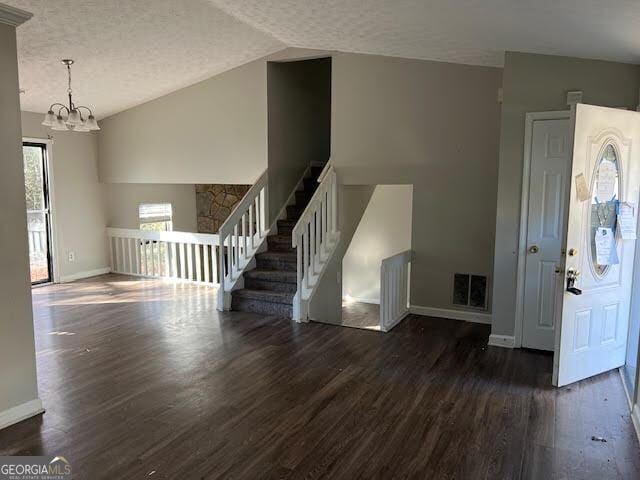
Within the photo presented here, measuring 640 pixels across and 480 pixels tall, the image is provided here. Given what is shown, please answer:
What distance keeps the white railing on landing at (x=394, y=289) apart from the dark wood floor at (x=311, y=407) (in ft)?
0.60

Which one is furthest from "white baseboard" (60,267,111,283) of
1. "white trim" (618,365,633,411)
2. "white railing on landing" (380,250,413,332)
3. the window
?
"white trim" (618,365,633,411)

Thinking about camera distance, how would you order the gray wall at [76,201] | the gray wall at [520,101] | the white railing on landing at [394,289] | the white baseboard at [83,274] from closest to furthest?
the gray wall at [520,101], the white railing on landing at [394,289], the gray wall at [76,201], the white baseboard at [83,274]

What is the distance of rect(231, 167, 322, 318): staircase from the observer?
17.5ft

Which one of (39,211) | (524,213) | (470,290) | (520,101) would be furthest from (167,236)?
(520,101)

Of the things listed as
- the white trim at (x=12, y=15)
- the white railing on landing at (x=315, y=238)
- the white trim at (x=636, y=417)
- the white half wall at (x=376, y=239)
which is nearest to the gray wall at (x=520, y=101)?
the white trim at (x=636, y=417)

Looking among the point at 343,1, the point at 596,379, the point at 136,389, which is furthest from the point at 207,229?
the point at 596,379

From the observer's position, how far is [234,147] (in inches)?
244

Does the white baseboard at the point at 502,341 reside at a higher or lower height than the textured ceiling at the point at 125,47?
lower

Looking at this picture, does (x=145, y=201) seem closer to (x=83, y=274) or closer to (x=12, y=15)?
(x=83, y=274)

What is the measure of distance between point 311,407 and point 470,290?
8.85ft

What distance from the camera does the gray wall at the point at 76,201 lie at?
680 centimetres

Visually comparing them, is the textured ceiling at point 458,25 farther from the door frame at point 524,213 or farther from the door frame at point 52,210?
the door frame at point 52,210

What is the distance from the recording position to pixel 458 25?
135 inches

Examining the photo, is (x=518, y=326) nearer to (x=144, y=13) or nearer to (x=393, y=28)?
(x=393, y=28)
